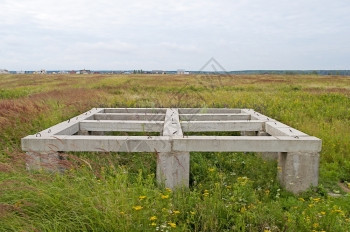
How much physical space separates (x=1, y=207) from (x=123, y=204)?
3.61ft

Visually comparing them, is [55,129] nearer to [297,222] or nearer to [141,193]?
[141,193]

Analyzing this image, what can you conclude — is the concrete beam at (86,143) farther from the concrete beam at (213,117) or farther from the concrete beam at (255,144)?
the concrete beam at (213,117)

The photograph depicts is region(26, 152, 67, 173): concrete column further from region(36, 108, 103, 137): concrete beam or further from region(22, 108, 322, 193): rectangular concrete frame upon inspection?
region(36, 108, 103, 137): concrete beam

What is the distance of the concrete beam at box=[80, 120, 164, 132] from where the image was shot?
18.8 ft

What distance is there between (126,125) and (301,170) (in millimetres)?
3336

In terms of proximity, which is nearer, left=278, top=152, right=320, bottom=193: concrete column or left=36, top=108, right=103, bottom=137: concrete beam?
left=278, top=152, right=320, bottom=193: concrete column

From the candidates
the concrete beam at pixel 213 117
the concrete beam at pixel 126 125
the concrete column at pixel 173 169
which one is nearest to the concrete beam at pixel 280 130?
the concrete beam at pixel 213 117

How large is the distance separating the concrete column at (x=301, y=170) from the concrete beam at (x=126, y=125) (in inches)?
100.0

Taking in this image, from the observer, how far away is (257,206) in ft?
Answer: 10.8

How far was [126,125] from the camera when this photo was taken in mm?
5785

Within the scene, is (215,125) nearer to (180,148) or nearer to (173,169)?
(180,148)

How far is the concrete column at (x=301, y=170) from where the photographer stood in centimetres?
432

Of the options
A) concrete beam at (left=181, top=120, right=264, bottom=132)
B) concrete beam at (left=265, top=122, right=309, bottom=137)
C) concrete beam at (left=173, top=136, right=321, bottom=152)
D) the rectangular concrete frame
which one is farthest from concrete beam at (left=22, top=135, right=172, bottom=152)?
concrete beam at (left=265, top=122, right=309, bottom=137)

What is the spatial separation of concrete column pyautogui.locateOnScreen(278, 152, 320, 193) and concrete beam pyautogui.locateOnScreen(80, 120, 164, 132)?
2539mm
